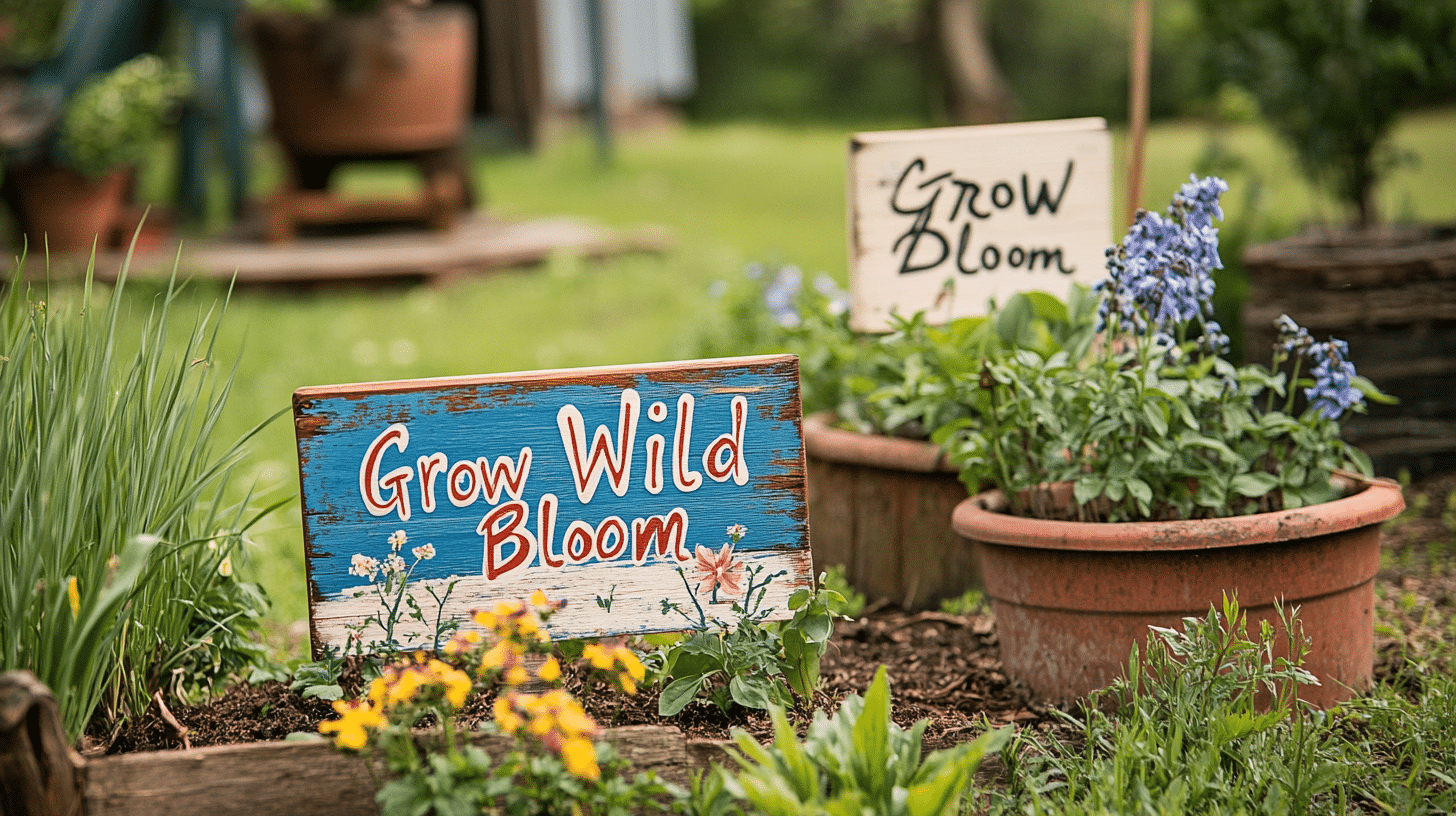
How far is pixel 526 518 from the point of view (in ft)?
6.15

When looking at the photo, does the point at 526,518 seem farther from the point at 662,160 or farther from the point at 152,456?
the point at 662,160

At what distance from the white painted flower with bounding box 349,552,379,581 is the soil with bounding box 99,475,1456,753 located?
224 mm

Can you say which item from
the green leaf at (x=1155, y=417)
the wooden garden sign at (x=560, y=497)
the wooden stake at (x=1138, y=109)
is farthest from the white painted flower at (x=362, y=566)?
the wooden stake at (x=1138, y=109)

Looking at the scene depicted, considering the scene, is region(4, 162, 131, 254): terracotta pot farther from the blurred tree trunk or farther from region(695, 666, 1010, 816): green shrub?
the blurred tree trunk

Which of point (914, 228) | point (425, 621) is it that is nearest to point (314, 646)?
point (425, 621)

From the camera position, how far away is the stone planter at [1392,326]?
3.25 metres

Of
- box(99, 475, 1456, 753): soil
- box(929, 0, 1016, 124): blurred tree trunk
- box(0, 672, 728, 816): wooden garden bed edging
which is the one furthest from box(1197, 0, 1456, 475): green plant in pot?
box(929, 0, 1016, 124): blurred tree trunk

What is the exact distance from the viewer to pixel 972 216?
2.74 meters

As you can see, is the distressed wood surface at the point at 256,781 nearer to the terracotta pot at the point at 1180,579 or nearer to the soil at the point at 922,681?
the soil at the point at 922,681

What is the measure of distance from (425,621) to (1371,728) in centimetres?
148

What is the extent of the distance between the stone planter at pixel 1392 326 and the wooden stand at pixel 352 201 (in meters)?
4.70

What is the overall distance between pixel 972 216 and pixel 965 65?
10268 mm

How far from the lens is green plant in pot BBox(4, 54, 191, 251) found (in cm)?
629

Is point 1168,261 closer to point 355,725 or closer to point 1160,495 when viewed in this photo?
point 1160,495
